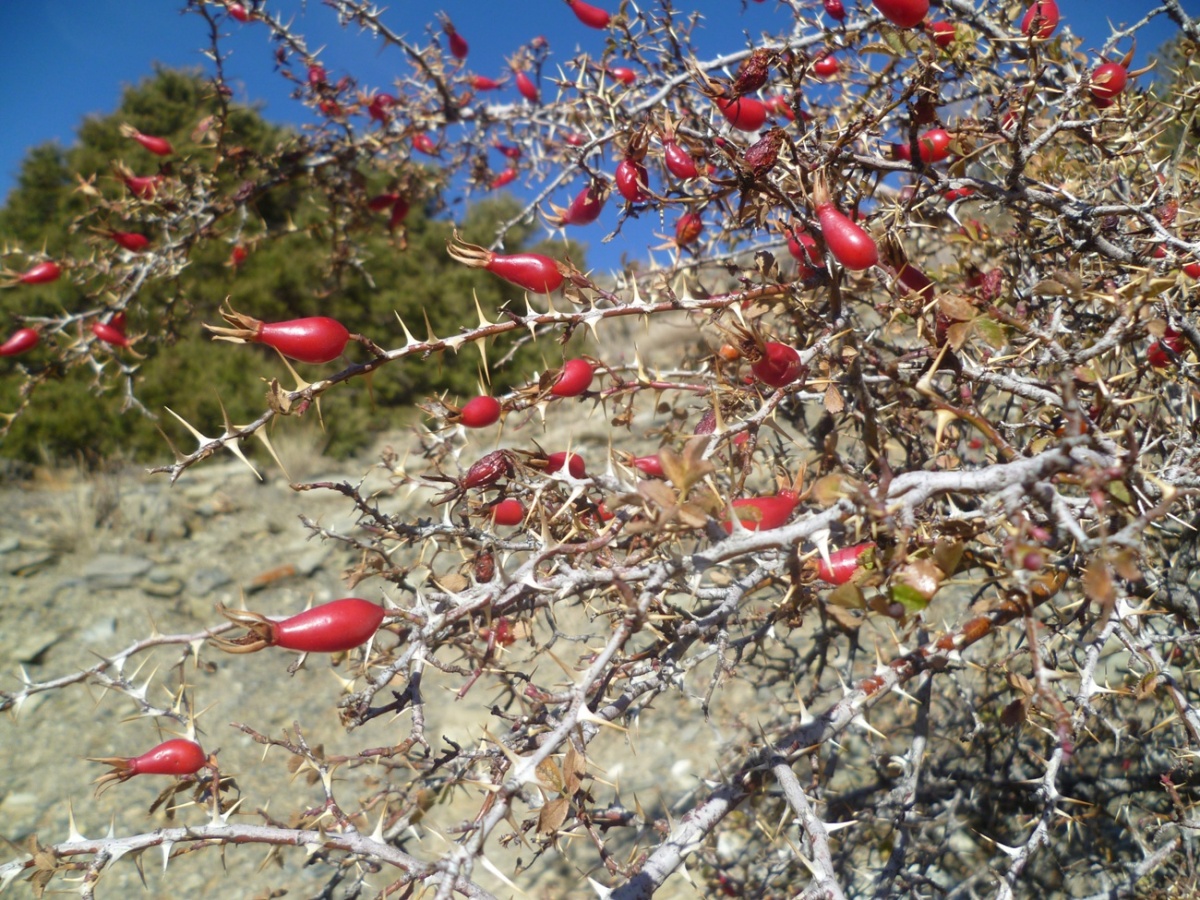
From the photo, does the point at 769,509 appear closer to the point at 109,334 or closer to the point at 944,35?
the point at 944,35

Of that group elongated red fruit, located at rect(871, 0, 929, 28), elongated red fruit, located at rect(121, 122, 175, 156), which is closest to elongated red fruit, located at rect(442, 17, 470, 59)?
elongated red fruit, located at rect(121, 122, 175, 156)

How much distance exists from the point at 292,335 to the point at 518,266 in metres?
0.29

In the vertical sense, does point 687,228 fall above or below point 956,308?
above

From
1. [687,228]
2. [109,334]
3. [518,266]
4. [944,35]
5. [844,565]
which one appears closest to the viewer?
[844,565]

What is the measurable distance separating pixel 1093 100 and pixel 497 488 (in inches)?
48.2

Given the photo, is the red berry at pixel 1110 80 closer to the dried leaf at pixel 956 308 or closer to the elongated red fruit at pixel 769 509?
the dried leaf at pixel 956 308

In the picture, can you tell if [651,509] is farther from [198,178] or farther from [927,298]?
[198,178]

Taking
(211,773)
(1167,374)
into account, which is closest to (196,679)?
(211,773)

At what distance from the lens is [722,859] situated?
2137mm

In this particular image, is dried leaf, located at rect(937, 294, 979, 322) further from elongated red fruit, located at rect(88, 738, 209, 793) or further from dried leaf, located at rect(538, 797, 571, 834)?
elongated red fruit, located at rect(88, 738, 209, 793)

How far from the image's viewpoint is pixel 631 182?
1115 millimetres

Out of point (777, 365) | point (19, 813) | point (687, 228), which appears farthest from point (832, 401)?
point (19, 813)

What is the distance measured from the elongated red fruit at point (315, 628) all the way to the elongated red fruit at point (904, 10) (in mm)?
1009

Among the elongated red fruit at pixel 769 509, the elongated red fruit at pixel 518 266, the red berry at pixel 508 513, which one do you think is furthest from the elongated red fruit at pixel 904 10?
the red berry at pixel 508 513
